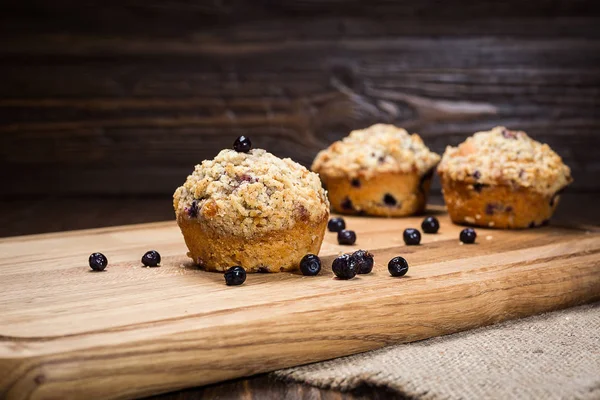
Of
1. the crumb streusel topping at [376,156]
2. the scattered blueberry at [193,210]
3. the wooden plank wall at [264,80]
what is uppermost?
the wooden plank wall at [264,80]

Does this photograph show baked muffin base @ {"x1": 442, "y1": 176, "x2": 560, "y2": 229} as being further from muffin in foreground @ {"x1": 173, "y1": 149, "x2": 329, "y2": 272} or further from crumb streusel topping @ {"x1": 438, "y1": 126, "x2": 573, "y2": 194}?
muffin in foreground @ {"x1": 173, "y1": 149, "x2": 329, "y2": 272}

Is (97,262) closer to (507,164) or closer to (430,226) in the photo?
(430,226)

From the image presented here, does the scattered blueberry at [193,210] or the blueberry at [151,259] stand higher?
the scattered blueberry at [193,210]

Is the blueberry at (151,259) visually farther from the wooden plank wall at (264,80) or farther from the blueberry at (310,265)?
the wooden plank wall at (264,80)

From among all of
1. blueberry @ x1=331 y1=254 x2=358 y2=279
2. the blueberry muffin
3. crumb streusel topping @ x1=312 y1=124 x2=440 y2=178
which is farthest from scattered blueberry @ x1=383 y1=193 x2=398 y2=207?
blueberry @ x1=331 y1=254 x2=358 y2=279

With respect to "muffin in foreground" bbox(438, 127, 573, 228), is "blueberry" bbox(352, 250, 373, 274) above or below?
below

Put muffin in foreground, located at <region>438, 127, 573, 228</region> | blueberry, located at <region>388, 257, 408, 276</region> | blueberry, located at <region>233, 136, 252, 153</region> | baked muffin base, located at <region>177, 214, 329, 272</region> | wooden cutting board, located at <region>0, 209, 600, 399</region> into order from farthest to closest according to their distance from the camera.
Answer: muffin in foreground, located at <region>438, 127, 573, 228</region>, blueberry, located at <region>233, 136, 252, 153</region>, baked muffin base, located at <region>177, 214, 329, 272</region>, blueberry, located at <region>388, 257, 408, 276</region>, wooden cutting board, located at <region>0, 209, 600, 399</region>

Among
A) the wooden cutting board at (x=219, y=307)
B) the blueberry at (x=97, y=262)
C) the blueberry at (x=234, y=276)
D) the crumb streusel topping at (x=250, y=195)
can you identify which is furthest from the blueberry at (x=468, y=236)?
the blueberry at (x=97, y=262)
